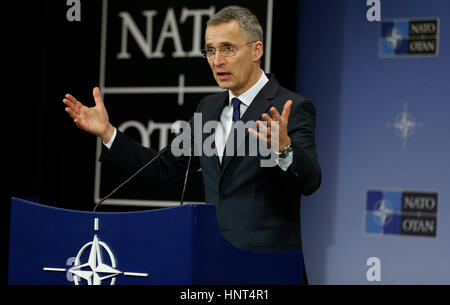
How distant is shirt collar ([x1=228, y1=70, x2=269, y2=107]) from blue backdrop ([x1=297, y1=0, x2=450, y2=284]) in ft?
5.58

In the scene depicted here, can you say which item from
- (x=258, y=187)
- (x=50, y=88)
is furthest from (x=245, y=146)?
(x=50, y=88)

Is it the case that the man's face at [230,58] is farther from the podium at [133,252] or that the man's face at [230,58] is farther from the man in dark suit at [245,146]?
the podium at [133,252]

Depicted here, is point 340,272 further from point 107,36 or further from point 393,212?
point 107,36

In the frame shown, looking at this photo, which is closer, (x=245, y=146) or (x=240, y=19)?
(x=245, y=146)

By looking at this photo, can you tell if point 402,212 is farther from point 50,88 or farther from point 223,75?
point 50,88

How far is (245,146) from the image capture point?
2125 millimetres

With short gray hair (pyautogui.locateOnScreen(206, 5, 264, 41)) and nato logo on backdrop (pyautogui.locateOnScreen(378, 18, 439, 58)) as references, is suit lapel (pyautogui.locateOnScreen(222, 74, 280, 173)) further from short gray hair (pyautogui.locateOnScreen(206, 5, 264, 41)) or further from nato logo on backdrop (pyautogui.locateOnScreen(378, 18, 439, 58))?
nato logo on backdrop (pyautogui.locateOnScreen(378, 18, 439, 58))

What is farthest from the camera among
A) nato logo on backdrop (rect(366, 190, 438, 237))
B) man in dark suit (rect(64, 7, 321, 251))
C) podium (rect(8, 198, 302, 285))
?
nato logo on backdrop (rect(366, 190, 438, 237))

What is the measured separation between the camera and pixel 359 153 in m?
3.88

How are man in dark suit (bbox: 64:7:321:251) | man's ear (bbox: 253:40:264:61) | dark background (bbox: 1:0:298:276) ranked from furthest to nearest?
1. dark background (bbox: 1:0:298:276)
2. man's ear (bbox: 253:40:264:61)
3. man in dark suit (bbox: 64:7:321:251)

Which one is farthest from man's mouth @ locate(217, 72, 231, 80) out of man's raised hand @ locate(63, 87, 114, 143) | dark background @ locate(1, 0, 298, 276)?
dark background @ locate(1, 0, 298, 276)

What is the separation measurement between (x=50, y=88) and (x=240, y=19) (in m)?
2.18

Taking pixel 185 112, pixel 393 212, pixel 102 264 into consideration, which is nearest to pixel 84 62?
pixel 185 112

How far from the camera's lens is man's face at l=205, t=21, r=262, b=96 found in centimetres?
221
